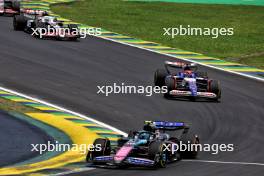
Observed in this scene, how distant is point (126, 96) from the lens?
33.2 metres

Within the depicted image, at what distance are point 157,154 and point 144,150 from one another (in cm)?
63

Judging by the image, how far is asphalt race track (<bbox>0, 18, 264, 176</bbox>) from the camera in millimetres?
24672

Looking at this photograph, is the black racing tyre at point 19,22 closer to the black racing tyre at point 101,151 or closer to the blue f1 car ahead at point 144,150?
the blue f1 car ahead at point 144,150

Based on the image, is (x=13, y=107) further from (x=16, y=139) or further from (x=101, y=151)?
(x=101, y=151)

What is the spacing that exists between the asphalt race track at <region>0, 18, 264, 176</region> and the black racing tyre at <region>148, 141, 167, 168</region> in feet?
1.15

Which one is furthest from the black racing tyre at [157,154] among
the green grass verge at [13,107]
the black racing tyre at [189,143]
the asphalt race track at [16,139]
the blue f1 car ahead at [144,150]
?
the green grass verge at [13,107]

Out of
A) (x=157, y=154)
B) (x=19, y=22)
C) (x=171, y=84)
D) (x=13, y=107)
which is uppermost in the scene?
(x=19, y=22)

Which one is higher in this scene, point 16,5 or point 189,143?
point 16,5

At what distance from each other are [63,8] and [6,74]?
1833cm

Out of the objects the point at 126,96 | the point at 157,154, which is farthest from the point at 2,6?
the point at 157,154

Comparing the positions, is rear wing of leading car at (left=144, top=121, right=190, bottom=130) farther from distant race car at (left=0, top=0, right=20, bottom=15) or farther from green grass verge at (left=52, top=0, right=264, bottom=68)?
distant race car at (left=0, top=0, right=20, bottom=15)

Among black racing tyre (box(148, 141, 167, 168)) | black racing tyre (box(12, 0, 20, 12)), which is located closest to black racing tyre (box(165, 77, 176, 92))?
black racing tyre (box(148, 141, 167, 168))

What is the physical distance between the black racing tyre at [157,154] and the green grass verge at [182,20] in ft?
63.6

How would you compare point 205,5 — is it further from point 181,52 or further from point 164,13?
point 181,52
